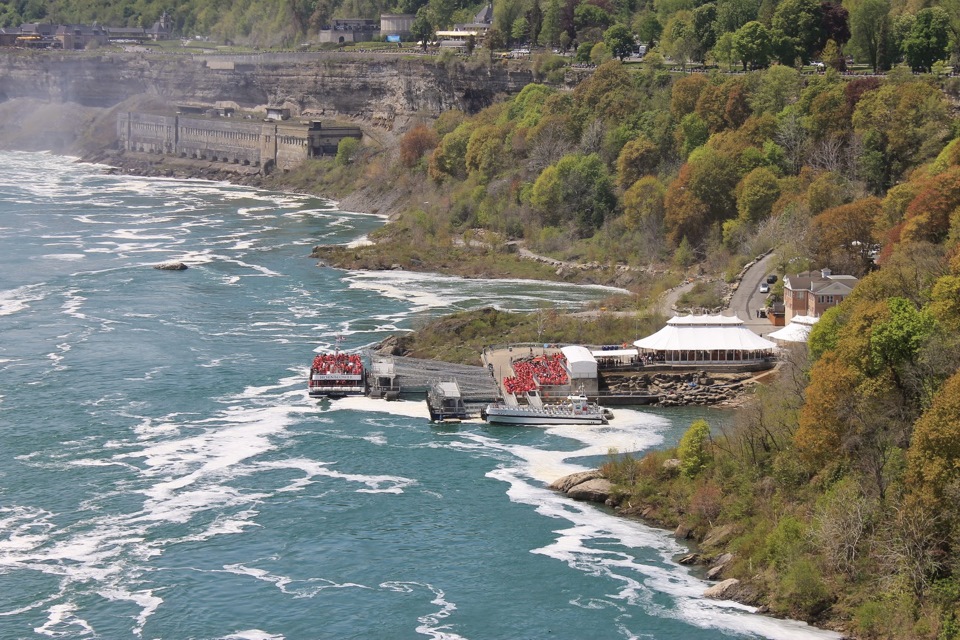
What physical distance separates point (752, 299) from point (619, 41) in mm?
62321

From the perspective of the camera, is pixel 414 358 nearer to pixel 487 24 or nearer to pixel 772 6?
pixel 772 6

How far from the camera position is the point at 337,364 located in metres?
68.5

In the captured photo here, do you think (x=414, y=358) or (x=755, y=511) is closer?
(x=755, y=511)

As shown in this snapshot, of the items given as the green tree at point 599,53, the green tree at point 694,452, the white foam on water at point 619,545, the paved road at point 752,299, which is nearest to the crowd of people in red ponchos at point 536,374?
the white foam on water at point 619,545

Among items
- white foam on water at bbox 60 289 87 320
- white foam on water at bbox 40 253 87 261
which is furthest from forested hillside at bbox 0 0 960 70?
white foam on water at bbox 60 289 87 320

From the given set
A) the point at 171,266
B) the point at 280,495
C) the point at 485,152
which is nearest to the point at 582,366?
the point at 280,495

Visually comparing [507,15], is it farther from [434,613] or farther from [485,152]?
[434,613]

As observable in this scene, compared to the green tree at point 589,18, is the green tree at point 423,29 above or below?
below

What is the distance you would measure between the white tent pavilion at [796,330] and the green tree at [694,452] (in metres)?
17.2

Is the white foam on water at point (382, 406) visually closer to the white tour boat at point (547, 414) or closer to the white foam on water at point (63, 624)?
the white tour boat at point (547, 414)

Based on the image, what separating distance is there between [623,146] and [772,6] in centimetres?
2298

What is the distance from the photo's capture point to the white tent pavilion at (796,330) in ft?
230

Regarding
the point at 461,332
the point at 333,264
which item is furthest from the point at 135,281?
the point at 461,332

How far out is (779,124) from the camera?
101 metres
